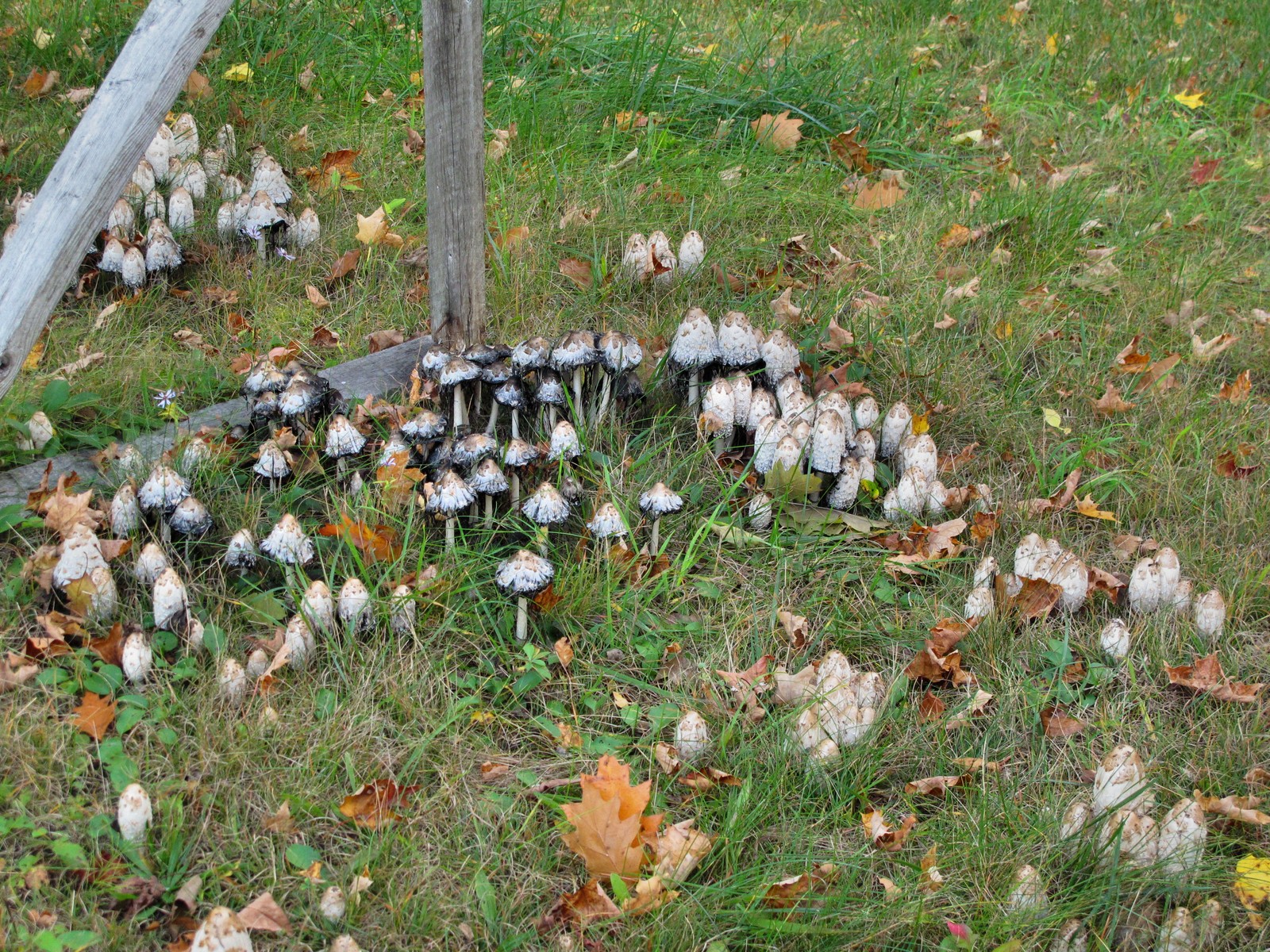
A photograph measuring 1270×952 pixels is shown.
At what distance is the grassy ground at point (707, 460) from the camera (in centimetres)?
223

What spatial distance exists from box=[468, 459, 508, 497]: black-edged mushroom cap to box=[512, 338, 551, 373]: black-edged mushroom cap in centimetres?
42

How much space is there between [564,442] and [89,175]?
4.46 feet

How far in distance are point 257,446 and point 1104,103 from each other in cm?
493

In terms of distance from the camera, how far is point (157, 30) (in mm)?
2699

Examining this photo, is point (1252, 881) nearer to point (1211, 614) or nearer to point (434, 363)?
point (1211, 614)

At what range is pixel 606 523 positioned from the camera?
2.93 m

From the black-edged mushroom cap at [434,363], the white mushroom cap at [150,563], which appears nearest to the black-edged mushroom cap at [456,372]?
the black-edged mushroom cap at [434,363]

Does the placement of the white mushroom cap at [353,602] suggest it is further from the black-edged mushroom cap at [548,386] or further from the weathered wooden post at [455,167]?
the weathered wooden post at [455,167]

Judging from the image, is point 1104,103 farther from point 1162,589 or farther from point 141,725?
point 141,725

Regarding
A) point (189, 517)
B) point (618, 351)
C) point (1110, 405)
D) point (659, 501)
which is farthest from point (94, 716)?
point (1110, 405)

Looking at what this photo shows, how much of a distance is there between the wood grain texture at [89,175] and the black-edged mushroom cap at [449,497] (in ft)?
3.38

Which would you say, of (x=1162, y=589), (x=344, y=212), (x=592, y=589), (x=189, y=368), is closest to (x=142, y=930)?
(x=592, y=589)

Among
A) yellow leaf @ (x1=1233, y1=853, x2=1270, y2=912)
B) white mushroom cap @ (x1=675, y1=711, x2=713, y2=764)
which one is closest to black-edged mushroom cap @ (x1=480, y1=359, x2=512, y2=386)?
white mushroom cap @ (x1=675, y1=711, x2=713, y2=764)

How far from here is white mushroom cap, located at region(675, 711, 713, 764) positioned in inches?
97.8
